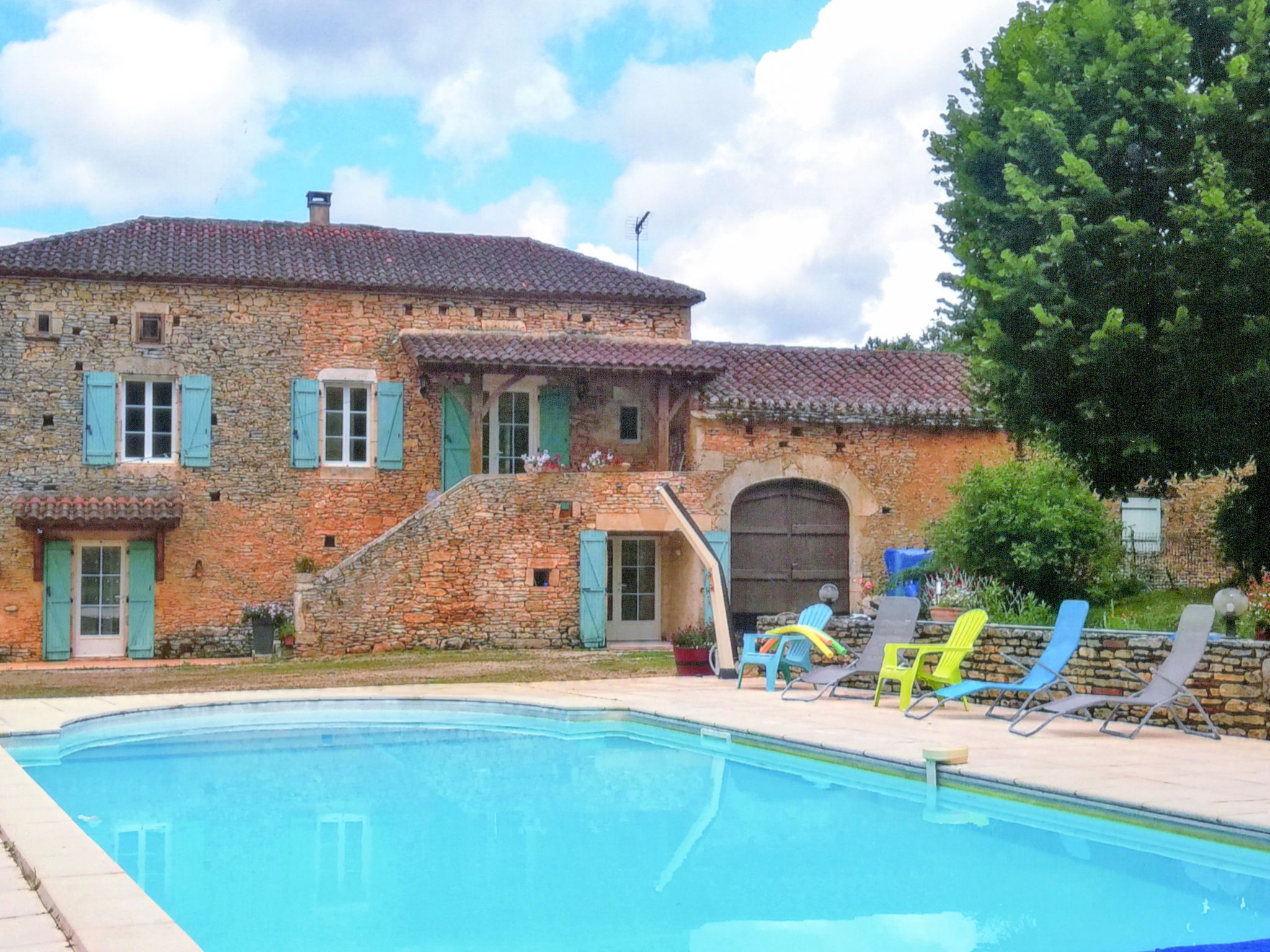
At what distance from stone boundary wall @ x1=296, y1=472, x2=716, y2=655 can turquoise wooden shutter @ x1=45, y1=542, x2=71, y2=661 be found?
3.75 meters

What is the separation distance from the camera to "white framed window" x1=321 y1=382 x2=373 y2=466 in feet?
66.3

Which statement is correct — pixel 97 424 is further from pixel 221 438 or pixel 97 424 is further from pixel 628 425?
pixel 628 425

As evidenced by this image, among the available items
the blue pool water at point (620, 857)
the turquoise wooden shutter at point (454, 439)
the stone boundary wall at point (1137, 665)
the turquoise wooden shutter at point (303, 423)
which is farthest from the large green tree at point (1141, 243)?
the turquoise wooden shutter at point (303, 423)

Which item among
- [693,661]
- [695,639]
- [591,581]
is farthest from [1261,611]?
[591,581]

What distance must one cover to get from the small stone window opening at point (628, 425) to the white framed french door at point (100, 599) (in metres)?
7.52

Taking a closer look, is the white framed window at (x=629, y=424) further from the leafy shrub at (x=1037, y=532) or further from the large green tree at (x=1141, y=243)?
the large green tree at (x=1141, y=243)

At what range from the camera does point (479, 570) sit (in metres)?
18.8

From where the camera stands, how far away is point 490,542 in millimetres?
18797

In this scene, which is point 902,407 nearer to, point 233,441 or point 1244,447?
point 1244,447


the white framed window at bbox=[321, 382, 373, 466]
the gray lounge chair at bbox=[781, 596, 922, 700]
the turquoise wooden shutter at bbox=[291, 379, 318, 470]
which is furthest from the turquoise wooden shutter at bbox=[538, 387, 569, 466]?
the gray lounge chair at bbox=[781, 596, 922, 700]

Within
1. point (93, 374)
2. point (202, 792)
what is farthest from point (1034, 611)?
point (93, 374)

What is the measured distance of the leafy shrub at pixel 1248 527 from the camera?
13.2 meters

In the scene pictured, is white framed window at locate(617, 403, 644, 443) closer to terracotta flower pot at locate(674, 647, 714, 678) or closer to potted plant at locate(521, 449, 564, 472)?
potted plant at locate(521, 449, 564, 472)

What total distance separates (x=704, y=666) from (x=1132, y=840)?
8.62 metres
